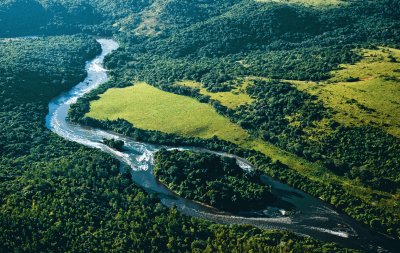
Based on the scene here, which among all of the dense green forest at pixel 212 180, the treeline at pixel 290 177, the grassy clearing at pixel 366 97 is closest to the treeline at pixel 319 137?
the grassy clearing at pixel 366 97

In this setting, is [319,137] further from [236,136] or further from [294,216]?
[294,216]

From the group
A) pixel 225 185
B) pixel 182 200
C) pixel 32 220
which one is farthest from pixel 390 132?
pixel 32 220

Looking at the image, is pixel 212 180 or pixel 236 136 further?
pixel 236 136

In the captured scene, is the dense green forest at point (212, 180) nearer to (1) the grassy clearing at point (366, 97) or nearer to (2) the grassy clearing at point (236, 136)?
(2) the grassy clearing at point (236, 136)

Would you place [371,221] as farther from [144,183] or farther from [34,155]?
[34,155]

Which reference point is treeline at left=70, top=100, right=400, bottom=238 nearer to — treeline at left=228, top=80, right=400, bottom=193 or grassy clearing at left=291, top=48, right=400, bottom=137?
treeline at left=228, top=80, right=400, bottom=193

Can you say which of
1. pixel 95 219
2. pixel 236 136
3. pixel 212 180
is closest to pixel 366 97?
pixel 236 136
